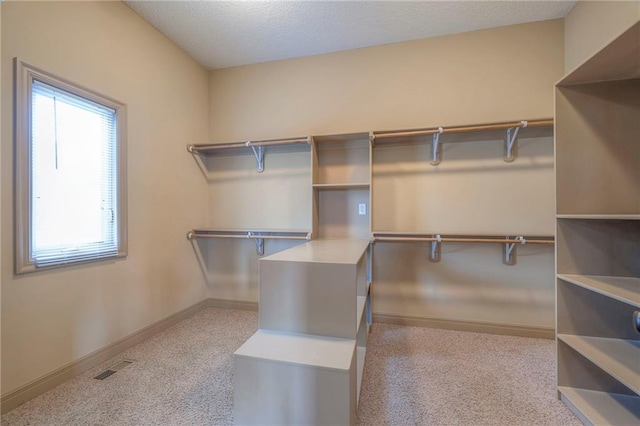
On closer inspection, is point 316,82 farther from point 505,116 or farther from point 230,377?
point 230,377

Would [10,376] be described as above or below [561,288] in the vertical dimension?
below

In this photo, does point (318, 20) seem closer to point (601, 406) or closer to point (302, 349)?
point (302, 349)

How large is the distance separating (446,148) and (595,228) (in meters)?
1.30

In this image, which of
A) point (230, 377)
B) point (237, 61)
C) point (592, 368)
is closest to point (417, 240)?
point (592, 368)

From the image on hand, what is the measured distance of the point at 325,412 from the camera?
3.89ft

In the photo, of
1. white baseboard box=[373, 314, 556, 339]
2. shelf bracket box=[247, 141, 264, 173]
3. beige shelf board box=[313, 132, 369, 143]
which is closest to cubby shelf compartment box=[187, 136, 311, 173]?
shelf bracket box=[247, 141, 264, 173]

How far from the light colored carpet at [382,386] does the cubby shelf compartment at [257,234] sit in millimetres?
962

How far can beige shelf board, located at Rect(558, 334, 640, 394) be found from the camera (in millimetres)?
1243

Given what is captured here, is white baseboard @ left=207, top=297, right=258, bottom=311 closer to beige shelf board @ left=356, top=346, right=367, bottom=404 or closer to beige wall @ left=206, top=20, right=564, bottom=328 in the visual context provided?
beige wall @ left=206, top=20, right=564, bottom=328

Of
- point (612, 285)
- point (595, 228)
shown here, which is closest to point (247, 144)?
point (595, 228)

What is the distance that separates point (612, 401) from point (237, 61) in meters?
4.14

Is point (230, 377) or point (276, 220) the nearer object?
point (230, 377)

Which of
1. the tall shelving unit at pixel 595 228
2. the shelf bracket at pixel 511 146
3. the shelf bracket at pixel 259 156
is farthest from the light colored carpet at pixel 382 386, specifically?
the shelf bracket at pixel 259 156

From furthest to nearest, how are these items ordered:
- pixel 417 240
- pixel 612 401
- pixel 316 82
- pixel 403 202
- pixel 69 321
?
pixel 316 82, pixel 403 202, pixel 417 240, pixel 69 321, pixel 612 401
